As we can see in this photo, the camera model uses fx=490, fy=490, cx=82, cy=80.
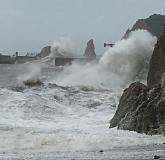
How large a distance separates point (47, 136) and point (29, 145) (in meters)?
0.86

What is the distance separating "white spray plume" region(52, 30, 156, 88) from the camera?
3581 centimetres

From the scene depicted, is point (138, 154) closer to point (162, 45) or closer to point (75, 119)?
point (75, 119)

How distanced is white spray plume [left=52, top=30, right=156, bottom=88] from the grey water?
37.0 feet

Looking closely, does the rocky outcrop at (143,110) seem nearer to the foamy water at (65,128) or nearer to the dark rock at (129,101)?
the dark rock at (129,101)

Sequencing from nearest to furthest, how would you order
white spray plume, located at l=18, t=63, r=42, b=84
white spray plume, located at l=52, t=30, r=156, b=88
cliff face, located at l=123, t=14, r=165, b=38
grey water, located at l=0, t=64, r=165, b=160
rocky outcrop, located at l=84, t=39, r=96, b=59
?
grey water, located at l=0, t=64, r=165, b=160 → white spray plume, located at l=18, t=63, r=42, b=84 → white spray plume, located at l=52, t=30, r=156, b=88 → cliff face, located at l=123, t=14, r=165, b=38 → rocky outcrop, located at l=84, t=39, r=96, b=59

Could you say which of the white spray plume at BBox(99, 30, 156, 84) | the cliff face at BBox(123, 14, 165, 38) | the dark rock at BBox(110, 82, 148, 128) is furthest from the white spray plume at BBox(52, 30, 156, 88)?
the cliff face at BBox(123, 14, 165, 38)

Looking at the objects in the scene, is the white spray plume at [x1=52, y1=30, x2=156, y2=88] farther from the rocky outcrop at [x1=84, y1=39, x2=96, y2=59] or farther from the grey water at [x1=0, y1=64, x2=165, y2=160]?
the rocky outcrop at [x1=84, y1=39, x2=96, y2=59]

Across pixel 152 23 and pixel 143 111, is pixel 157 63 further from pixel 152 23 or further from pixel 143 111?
pixel 152 23

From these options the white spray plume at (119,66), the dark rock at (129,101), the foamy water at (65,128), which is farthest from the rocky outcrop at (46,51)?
the dark rock at (129,101)

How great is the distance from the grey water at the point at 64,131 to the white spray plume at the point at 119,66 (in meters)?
11.3

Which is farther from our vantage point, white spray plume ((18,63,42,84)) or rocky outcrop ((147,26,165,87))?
white spray plume ((18,63,42,84))

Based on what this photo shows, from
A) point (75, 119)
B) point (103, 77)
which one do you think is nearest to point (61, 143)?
point (75, 119)

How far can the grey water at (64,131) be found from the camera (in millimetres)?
11234

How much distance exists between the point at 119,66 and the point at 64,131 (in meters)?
25.7
